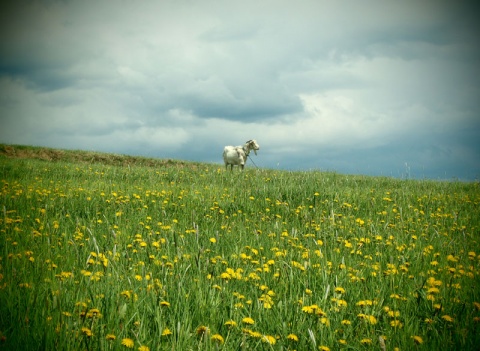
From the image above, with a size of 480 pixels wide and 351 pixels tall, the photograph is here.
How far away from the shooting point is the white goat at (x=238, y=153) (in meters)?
21.1

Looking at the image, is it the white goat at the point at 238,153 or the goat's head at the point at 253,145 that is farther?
the goat's head at the point at 253,145

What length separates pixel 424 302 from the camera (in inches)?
129

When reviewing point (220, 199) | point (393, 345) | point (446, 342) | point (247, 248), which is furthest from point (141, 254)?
point (220, 199)

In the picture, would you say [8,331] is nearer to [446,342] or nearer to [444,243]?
[446,342]

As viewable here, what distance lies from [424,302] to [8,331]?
363 centimetres

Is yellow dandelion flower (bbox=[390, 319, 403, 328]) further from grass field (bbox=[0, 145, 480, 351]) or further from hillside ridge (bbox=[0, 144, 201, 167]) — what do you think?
hillside ridge (bbox=[0, 144, 201, 167])

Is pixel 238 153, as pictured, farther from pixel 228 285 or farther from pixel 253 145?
pixel 228 285

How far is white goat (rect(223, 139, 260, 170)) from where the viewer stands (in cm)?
2111

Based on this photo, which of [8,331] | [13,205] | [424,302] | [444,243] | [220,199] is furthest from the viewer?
[220,199]

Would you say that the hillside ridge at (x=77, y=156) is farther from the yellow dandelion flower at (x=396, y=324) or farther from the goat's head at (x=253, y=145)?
the yellow dandelion flower at (x=396, y=324)

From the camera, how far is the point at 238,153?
21234mm

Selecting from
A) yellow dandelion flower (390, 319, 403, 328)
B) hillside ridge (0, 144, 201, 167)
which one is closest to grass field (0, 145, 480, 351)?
yellow dandelion flower (390, 319, 403, 328)

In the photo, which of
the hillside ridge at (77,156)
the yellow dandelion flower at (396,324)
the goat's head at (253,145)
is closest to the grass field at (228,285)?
the yellow dandelion flower at (396,324)

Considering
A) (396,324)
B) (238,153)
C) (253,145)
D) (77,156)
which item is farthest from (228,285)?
(77,156)
